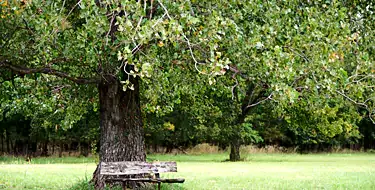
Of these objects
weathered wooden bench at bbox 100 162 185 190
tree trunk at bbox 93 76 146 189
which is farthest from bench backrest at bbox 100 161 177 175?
→ tree trunk at bbox 93 76 146 189

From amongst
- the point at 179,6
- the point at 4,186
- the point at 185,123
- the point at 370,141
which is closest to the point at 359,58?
the point at 179,6

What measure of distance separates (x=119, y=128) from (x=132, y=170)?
1161 mm

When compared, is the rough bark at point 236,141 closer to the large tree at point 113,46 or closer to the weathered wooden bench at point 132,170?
the large tree at point 113,46

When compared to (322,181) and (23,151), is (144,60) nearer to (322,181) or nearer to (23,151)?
(322,181)

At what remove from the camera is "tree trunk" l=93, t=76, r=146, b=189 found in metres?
13.7

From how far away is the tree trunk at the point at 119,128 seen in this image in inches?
538

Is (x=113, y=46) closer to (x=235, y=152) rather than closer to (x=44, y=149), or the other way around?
(x=235, y=152)

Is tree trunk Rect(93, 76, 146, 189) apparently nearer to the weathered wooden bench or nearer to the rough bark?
the weathered wooden bench

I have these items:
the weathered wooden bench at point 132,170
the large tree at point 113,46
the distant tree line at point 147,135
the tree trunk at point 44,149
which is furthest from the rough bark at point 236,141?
the weathered wooden bench at point 132,170

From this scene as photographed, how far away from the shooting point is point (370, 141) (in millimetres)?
50750

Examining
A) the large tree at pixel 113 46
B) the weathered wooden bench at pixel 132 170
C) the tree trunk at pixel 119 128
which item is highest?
the large tree at pixel 113 46

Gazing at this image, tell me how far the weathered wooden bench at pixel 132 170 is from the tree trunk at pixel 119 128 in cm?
44

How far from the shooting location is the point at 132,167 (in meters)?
13.0

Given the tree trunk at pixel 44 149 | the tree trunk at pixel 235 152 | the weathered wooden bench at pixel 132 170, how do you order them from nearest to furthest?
the weathered wooden bench at pixel 132 170 < the tree trunk at pixel 235 152 < the tree trunk at pixel 44 149
